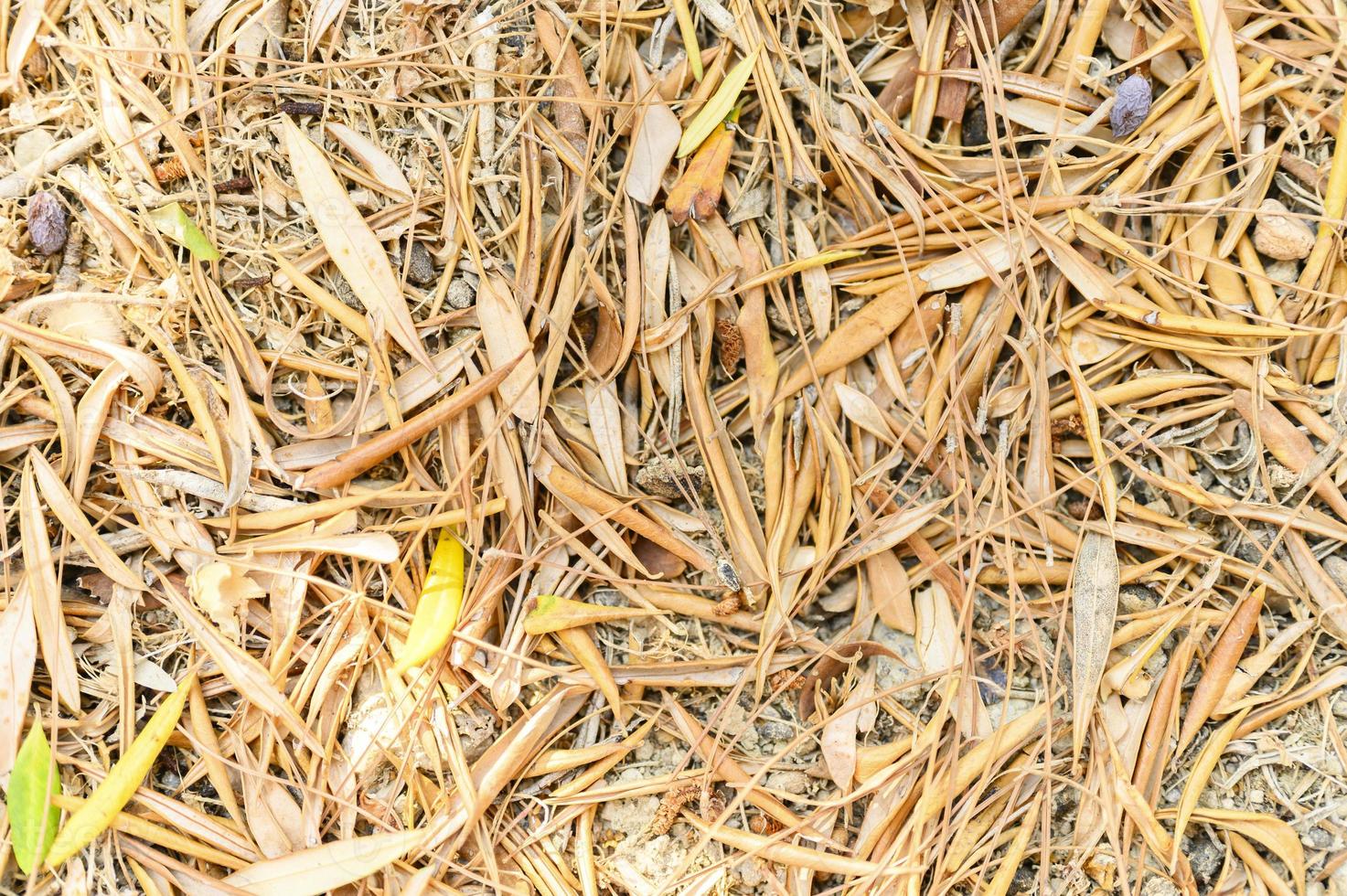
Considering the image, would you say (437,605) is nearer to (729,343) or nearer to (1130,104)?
(729,343)

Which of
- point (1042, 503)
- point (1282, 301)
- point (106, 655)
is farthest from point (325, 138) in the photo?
point (1282, 301)

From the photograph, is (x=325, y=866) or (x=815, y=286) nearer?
(x=325, y=866)

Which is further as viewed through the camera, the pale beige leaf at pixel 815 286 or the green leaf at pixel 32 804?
the pale beige leaf at pixel 815 286

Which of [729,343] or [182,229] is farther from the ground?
[182,229]

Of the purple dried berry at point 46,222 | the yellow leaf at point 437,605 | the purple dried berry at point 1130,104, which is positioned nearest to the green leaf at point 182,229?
the purple dried berry at point 46,222

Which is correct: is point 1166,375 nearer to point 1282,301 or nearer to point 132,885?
point 1282,301

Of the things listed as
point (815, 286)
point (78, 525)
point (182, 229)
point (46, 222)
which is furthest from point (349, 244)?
point (815, 286)

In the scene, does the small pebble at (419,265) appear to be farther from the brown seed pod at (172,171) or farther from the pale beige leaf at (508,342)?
the brown seed pod at (172,171)
